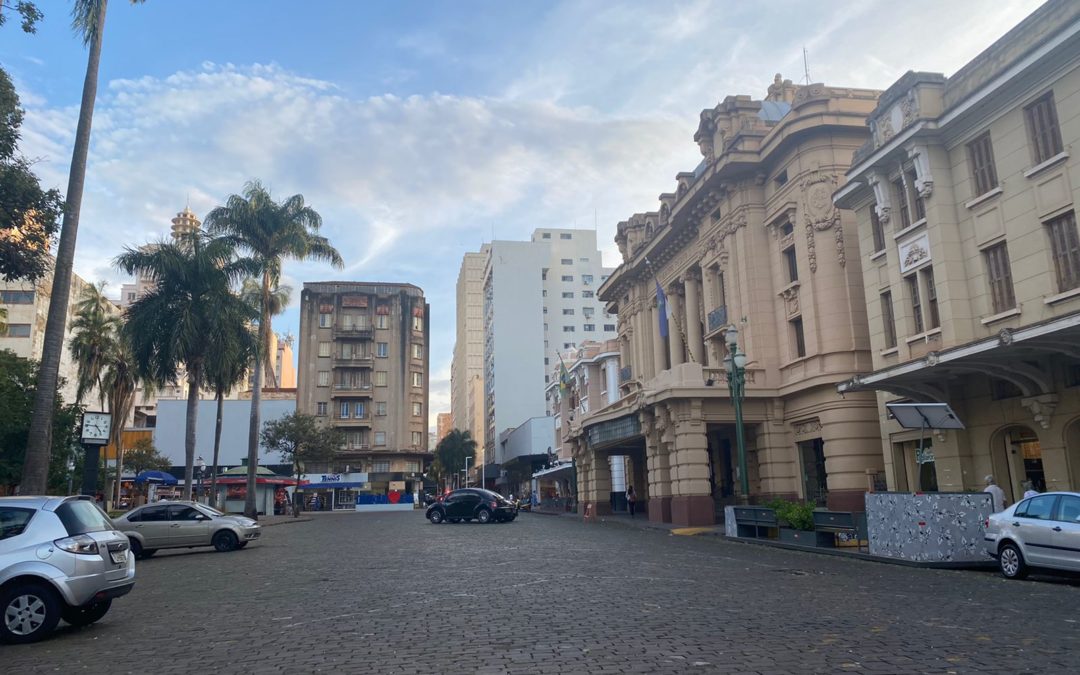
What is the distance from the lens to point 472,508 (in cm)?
3794

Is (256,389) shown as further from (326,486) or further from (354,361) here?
(354,361)

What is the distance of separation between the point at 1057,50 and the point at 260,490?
181 feet

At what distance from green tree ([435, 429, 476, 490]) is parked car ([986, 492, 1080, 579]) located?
105 meters

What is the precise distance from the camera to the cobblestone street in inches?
286

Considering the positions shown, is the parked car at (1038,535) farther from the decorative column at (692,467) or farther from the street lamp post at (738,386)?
the decorative column at (692,467)

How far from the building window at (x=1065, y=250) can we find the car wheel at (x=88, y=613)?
18855 mm

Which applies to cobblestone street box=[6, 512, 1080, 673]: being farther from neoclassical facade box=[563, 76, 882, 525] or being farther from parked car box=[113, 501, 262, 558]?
neoclassical facade box=[563, 76, 882, 525]

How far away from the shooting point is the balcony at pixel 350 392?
87.1 metres

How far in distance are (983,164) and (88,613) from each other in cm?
2104

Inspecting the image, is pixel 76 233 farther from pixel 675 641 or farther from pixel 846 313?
pixel 846 313

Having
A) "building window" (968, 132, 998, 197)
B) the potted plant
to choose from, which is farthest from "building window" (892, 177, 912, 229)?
the potted plant

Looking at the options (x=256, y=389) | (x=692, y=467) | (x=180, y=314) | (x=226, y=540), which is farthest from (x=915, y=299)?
(x=256, y=389)

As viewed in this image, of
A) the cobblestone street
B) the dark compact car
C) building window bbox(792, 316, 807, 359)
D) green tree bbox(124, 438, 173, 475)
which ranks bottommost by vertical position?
the cobblestone street

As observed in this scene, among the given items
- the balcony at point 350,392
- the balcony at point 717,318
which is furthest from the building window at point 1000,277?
the balcony at point 350,392
